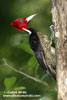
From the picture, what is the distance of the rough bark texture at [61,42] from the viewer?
132 inches

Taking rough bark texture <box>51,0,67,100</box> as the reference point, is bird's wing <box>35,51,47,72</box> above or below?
below

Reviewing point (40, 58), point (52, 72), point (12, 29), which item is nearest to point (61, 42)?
point (52, 72)

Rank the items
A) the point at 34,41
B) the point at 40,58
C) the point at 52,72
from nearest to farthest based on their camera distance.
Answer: the point at 52,72 < the point at 40,58 < the point at 34,41

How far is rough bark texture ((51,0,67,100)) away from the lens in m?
3.36

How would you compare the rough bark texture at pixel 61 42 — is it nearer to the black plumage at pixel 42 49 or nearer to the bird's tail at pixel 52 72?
the bird's tail at pixel 52 72

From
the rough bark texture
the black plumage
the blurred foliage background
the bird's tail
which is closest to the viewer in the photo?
the rough bark texture

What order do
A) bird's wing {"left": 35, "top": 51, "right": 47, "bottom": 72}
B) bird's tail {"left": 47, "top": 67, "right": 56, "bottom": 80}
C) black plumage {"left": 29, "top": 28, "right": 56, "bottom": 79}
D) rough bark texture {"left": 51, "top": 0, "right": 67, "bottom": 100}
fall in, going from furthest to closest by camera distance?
black plumage {"left": 29, "top": 28, "right": 56, "bottom": 79} < bird's wing {"left": 35, "top": 51, "right": 47, "bottom": 72} < bird's tail {"left": 47, "top": 67, "right": 56, "bottom": 80} < rough bark texture {"left": 51, "top": 0, "right": 67, "bottom": 100}

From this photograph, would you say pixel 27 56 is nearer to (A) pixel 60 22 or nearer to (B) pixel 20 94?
(B) pixel 20 94

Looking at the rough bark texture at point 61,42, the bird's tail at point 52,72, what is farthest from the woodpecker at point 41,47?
the rough bark texture at point 61,42

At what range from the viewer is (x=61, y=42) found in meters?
3.38

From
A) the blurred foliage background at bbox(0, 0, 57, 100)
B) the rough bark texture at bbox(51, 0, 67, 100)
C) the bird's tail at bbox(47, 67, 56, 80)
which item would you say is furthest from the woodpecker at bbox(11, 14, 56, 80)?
the blurred foliage background at bbox(0, 0, 57, 100)

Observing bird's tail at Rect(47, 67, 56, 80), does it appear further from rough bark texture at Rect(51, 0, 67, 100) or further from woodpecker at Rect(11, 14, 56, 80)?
rough bark texture at Rect(51, 0, 67, 100)

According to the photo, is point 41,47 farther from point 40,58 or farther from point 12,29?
point 12,29

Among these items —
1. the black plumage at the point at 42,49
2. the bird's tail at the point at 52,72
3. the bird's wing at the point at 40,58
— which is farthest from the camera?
the black plumage at the point at 42,49
